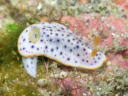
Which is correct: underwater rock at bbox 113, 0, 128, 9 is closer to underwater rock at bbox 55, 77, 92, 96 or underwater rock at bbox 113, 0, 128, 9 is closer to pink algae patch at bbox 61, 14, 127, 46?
pink algae patch at bbox 61, 14, 127, 46

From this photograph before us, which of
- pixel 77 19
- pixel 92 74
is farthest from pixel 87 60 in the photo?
pixel 77 19

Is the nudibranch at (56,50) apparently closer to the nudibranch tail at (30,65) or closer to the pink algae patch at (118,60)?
the nudibranch tail at (30,65)

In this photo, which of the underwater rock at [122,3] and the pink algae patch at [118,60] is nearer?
the pink algae patch at [118,60]

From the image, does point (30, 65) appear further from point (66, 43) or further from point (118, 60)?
point (118, 60)

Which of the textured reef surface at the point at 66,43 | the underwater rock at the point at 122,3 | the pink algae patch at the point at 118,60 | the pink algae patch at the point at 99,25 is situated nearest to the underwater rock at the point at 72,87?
the textured reef surface at the point at 66,43

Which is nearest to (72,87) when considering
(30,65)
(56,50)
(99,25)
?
(56,50)
